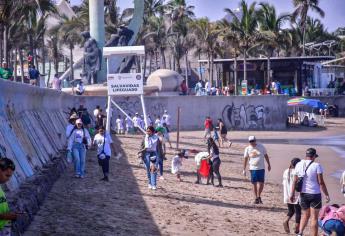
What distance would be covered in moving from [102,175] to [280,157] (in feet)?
49.2

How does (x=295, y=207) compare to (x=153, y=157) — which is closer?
(x=295, y=207)

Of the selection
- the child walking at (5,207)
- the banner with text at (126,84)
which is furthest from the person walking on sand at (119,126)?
the child walking at (5,207)

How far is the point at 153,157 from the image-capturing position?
17.1m

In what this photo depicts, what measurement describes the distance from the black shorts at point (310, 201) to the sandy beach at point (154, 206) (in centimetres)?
142

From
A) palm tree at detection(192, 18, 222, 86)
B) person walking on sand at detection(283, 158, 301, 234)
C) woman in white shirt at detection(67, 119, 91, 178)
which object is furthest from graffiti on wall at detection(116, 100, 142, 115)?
person walking on sand at detection(283, 158, 301, 234)

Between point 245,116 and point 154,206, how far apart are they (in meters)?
34.3

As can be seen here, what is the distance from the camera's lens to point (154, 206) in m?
15.0

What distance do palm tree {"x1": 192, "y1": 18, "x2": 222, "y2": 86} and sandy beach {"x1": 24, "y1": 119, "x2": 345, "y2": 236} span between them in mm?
43759

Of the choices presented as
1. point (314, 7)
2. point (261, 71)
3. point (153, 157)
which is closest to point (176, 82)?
point (261, 71)

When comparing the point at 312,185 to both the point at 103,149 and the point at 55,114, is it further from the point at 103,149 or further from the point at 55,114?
the point at 55,114

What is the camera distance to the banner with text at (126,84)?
2594 cm

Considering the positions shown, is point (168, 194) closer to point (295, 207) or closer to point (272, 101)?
point (295, 207)

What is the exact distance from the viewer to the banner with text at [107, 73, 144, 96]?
25.9 metres

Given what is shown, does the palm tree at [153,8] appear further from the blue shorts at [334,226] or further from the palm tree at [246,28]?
the blue shorts at [334,226]
